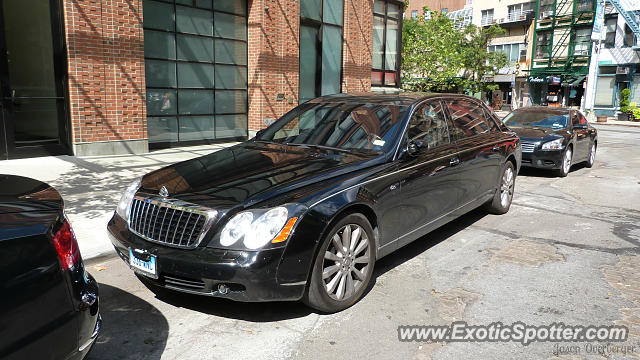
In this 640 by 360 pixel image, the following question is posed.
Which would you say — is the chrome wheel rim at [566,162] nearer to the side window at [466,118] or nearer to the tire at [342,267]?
the side window at [466,118]

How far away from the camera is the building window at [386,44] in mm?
20016

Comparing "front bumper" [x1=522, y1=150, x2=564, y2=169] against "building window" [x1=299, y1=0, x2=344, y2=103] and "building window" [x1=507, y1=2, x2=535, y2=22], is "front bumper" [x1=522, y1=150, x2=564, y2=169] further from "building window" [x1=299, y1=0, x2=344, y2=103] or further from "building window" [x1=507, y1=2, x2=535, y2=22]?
"building window" [x1=507, y1=2, x2=535, y2=22]

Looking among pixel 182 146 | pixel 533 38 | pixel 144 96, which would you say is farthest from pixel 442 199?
pixel 533 38

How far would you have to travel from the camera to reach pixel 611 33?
4366 cm

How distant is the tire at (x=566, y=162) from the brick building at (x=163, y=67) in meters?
8.09

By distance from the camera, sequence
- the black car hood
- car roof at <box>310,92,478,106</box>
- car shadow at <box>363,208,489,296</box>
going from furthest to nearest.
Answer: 1. car roof at <box>310,92,478,106</box>
2. car shadow at <box>363,208,489,296</box>
3. the black car hood

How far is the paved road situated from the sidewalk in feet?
2.36

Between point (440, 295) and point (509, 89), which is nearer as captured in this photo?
point (440, 295)

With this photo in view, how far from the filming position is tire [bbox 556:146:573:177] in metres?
11.1

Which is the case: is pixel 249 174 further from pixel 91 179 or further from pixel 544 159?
pixel 544 159

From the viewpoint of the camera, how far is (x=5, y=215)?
2.34 meters

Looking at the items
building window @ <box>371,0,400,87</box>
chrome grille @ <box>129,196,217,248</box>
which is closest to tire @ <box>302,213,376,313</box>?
chrome grille @ <box>129,196,217,248</box>

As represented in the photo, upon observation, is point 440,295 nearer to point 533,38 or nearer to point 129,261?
point 129,261

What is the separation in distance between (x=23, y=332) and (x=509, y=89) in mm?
57655
